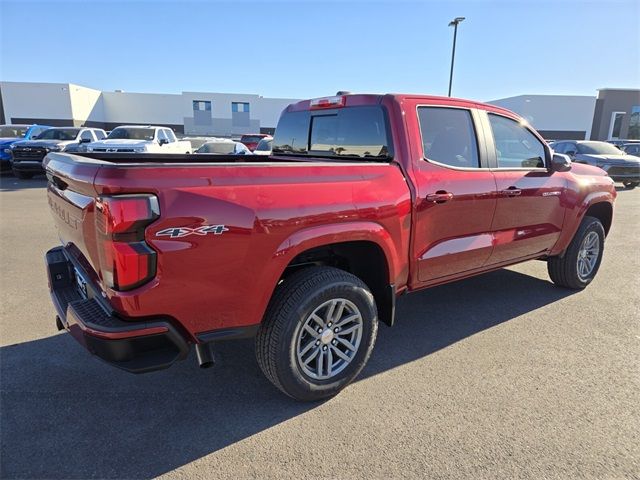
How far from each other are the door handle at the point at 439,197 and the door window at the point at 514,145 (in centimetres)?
91

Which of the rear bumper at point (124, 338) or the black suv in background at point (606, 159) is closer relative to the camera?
the rear bumper at point (124, 338)

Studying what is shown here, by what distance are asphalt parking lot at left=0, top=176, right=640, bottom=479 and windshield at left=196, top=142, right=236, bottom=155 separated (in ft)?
37.7

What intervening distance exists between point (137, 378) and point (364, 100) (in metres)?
2.75

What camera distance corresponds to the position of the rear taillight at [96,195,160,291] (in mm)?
2031

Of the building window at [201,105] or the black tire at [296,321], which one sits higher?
the building window at [201,105]

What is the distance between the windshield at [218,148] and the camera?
15.2m

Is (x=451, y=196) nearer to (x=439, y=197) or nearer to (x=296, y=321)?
(x=439, y=197)

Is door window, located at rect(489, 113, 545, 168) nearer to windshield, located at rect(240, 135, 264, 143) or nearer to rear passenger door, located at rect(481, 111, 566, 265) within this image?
rear passenger door, located at rect(481, 111, 566, 265)

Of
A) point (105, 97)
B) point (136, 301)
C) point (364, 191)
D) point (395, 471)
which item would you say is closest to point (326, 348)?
point (395, 471)

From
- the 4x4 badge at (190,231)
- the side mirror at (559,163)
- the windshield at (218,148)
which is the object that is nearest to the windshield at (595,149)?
the windshield at (218,148)

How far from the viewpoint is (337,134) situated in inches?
148

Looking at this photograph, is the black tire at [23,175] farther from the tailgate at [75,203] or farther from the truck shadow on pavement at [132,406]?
the tailgate at [75,203]

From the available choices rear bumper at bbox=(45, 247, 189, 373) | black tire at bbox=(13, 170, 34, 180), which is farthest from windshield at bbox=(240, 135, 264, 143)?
rear bumper at bbox=(45, 247, 189, 373)

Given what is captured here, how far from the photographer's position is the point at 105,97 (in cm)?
5497
